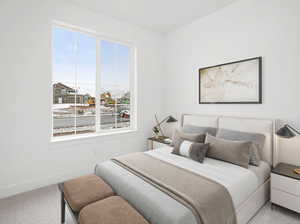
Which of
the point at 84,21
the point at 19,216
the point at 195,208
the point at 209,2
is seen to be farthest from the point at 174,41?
the point at 19,216

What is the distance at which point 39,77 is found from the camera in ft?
8.21

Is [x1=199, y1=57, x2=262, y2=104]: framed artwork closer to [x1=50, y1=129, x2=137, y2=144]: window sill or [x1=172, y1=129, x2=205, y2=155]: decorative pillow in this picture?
[x1=172, y1=129, x2=205, y2=155]: decorative pillow

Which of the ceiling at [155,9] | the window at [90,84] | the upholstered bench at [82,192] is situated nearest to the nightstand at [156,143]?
the window at [90,84]

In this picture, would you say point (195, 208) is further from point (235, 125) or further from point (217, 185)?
point (235, 125)

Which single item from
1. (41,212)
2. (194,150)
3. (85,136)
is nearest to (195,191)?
(194,150)

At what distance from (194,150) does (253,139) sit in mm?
808

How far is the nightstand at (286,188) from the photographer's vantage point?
5.85 feet

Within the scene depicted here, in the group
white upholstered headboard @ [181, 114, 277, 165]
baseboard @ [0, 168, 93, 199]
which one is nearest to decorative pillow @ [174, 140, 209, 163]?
white upholstered headboard @ [181, 114, 277, 165]

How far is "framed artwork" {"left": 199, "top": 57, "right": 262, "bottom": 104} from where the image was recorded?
8.16ft

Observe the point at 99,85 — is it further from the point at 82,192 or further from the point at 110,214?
the point at 110,214

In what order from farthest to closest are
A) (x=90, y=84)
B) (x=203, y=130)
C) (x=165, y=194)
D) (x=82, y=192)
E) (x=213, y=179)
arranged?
1. (x=90, y=84)
2. (x=203, y=130)
3. (x=213, y=179)
4. (x=82, y=192)
5. (x=165, y=194)

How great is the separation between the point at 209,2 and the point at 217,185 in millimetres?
2763

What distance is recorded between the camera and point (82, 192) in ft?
5.16

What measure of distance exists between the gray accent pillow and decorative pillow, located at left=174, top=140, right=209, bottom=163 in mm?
411
